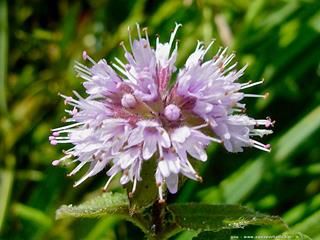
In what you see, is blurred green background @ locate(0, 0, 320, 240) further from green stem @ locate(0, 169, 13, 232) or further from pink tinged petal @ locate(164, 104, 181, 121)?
pink tinged petal @ locate(164, 104, 181, 121)

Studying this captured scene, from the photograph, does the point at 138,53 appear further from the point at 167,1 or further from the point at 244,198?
the point at 167,1

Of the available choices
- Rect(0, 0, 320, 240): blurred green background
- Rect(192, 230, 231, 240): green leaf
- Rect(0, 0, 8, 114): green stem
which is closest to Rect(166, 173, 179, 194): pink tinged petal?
Rect(192, 230, 231, 240): green leaf

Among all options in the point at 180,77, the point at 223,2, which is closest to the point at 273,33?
the point at 223,2

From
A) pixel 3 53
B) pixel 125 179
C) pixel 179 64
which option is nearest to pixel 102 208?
pixel 125 179

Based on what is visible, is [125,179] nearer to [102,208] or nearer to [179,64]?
[102,208]

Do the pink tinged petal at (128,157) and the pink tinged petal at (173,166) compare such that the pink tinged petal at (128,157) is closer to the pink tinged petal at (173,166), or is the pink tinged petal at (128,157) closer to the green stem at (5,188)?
the pink tinged petal at (173,166)

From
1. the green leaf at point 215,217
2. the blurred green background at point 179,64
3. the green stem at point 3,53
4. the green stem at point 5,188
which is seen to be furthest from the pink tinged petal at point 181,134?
the green stem at point 3,53
